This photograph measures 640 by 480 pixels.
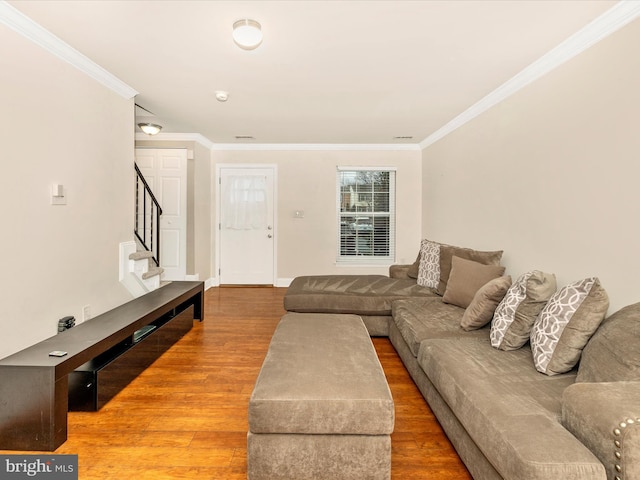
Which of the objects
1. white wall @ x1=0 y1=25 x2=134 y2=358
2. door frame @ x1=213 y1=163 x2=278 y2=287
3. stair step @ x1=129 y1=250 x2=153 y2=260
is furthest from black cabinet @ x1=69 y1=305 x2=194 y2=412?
door frame @ x1=213 y1=163 x2=278 y2=287

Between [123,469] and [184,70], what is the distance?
2.80m

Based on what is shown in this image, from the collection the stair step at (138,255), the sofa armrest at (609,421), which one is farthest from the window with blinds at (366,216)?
the sofa armrest at (609,421)

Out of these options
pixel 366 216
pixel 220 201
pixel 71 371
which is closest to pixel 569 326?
pixel 71 371

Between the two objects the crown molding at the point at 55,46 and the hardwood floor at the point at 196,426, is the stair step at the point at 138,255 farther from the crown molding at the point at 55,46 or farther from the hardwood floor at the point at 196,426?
the crown molding at the point at 55,46

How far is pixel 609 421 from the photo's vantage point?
111cm

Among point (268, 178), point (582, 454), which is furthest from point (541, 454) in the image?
point (268, 178)

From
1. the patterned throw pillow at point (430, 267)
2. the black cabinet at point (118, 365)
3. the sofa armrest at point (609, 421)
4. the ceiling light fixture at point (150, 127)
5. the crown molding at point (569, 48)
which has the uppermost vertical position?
the crown molding at point (569, 48)

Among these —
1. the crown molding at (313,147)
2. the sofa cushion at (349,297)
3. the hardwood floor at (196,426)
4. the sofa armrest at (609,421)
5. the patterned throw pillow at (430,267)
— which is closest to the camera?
the sofa armrest at (609,421)

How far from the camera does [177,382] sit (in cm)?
253

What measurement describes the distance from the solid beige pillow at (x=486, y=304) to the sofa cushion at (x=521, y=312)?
0.17 m

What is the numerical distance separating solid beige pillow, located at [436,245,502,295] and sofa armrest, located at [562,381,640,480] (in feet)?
6.13

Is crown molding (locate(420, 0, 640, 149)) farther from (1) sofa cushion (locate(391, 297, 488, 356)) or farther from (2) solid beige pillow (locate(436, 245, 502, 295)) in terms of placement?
(1) sofa cushion (locate(391, 297, 488, 356))

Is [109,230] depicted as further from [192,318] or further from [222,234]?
[222,234]

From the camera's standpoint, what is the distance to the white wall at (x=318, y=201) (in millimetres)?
5855
